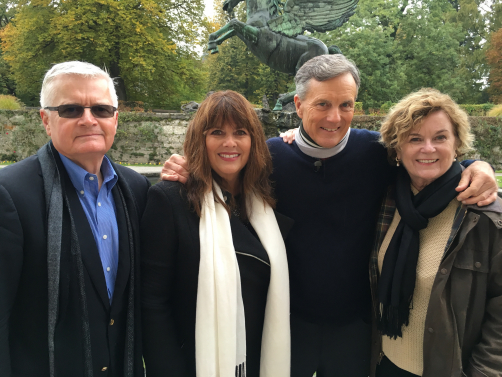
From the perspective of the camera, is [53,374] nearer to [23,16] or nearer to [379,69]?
[23,16]

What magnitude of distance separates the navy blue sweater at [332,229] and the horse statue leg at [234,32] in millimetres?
6217

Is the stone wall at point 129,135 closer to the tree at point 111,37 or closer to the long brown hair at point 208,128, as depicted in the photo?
the tree at point 111,37

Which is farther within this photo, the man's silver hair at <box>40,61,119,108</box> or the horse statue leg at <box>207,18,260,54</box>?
the horse statue leg at <box>207,18,260,54</box>

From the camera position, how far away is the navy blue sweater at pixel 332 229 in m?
1.99

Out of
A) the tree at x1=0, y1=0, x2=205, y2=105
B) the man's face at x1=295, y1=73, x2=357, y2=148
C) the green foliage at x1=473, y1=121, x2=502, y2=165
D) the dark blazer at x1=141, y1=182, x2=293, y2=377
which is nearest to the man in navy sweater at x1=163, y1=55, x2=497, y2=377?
the man's face at x1=295, y1=73, x2=357, y2=148

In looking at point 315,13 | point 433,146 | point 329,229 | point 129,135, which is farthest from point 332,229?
→ point 129,135

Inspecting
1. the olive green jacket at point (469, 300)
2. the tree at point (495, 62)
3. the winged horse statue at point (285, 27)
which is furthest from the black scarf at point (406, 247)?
the tree at point (495, 62)

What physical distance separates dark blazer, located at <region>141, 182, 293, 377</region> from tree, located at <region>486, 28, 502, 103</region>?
2777 cm

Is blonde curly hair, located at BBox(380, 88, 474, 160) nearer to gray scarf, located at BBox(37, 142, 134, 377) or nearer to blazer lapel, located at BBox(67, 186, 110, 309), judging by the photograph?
gray scarf, located at BBox(37, 142, 134, 377)

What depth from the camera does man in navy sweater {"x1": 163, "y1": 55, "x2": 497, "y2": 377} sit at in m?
1.98

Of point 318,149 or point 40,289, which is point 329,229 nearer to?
point 318,149

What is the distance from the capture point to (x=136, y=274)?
1689 millimetres

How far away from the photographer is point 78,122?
62.4 inches

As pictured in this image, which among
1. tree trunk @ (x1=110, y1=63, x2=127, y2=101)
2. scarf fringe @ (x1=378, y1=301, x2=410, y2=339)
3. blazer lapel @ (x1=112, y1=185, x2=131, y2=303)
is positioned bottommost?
scarf fringe @ (x1=378, y1=301, x2=410, y2=339)
